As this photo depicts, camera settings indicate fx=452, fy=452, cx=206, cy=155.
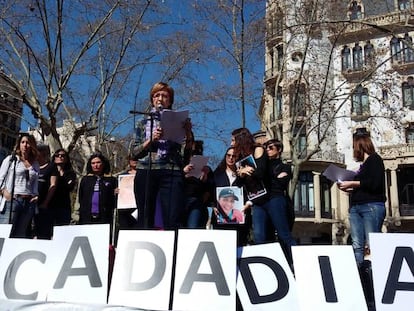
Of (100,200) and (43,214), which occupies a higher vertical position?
(100,200)

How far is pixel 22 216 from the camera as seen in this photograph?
5133 millimetres

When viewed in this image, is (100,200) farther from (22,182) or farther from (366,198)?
(366,198)

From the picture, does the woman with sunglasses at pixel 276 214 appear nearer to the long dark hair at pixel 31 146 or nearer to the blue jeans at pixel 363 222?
the blue jeans at pixel 363 222

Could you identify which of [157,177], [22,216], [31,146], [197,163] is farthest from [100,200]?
[157,177]

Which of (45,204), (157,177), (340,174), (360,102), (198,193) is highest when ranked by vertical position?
(360,102)

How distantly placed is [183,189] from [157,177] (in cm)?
28

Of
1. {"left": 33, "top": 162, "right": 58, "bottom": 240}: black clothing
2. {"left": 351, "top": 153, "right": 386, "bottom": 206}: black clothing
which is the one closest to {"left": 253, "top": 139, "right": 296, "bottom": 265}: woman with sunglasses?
{"left": 351, "top": 153, "right": 386, "bottom": 206}: black clothing

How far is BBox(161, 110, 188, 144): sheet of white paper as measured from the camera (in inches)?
146

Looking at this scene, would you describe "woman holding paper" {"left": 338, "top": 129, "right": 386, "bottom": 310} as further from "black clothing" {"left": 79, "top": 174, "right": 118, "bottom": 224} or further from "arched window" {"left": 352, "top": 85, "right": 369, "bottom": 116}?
"arched window" {"left": 352, "top": 85, "right": 369, "bottom": 116}

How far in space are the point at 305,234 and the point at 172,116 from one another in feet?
89.0

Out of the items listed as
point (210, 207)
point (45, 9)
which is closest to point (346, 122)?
point (45, 9)

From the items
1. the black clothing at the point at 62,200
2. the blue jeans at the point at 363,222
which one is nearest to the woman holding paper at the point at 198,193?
the blue jeans at the point at 363,222

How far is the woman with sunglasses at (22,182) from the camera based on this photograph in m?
5.09

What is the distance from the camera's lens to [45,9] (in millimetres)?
10133
